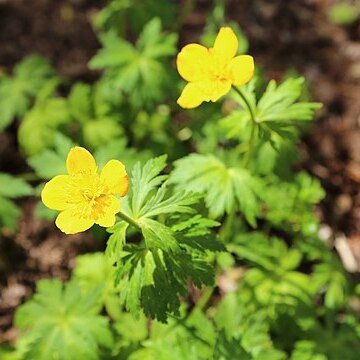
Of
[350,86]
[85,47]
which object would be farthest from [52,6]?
[350,86]

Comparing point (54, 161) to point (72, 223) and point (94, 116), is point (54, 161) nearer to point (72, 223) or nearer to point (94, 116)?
point (94, 116)

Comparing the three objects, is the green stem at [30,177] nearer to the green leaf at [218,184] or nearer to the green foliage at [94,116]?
the green foliage at [94,116]

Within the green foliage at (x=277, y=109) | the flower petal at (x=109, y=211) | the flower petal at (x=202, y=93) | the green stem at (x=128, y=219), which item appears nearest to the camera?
the flower petal at (x=109, y=211)

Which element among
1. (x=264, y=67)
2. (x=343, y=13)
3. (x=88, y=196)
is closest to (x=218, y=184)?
(x=88, y=196)

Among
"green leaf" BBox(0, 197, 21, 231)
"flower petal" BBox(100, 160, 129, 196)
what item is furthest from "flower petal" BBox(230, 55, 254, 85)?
"green leaf" BBox(0, 197, 21, 231)

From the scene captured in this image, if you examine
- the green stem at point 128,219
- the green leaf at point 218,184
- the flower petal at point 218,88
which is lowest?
the green leaf at point 218,184

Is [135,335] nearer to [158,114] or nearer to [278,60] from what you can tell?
[158,114]

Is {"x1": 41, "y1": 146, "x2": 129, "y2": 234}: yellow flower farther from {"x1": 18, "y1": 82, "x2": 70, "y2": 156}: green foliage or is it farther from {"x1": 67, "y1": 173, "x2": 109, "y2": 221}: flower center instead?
{"x1": 18, "y1": 82, "x2": 70, "y2": 156}: green foliage

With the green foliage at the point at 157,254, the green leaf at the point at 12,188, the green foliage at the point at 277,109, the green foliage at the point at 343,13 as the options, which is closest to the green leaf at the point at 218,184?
the green foliage at the point at 277,109
